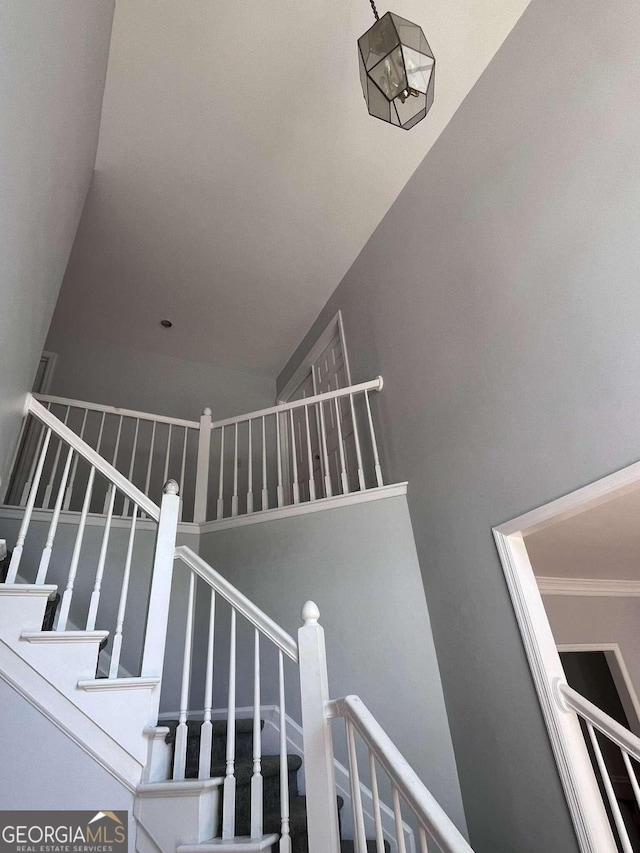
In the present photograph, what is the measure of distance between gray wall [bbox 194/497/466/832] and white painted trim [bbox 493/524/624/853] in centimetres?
76

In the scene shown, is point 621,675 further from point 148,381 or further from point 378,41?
point 148,381

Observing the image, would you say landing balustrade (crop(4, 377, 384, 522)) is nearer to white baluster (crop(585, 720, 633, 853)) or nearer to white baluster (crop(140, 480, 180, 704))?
white baluster (crop(140, 480, 180, 704))

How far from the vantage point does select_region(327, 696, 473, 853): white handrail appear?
4.02 feet

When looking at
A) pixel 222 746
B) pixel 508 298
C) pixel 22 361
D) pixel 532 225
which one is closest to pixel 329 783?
pixel 222 746

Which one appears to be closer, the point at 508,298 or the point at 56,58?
the point at 56,58

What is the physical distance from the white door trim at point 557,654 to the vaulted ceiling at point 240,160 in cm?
242

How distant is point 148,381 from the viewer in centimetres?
574

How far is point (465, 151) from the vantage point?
3430mm

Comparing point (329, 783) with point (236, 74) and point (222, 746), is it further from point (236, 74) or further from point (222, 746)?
point (236, 74)

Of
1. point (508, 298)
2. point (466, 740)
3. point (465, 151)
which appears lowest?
point (466, 740)

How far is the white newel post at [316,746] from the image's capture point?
1665mm

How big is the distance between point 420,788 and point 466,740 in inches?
61.3

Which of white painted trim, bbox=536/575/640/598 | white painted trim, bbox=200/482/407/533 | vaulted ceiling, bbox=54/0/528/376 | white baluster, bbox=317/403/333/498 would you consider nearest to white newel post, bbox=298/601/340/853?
white painted trim, bbox=200/482/407/533

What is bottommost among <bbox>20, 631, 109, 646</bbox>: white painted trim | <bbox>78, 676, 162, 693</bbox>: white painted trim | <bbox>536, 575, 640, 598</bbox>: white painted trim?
<bbox>78, 676, 162, 693</bbox>: white painted trim
